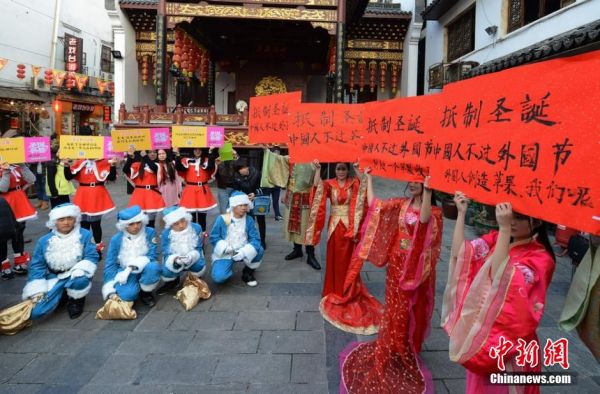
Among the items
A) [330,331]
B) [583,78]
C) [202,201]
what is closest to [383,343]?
[330,331]

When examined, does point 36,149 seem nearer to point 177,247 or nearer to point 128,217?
point 128,217

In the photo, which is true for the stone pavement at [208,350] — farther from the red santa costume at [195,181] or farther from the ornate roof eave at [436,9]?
the ornate roof eave at [436,9]

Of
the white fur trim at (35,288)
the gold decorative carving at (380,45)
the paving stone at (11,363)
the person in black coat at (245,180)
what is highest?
the gold decorative carving at (380,45)

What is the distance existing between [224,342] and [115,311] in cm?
126

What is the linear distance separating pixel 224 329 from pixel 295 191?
2539 mm

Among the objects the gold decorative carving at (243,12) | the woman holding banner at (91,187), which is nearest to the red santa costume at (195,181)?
the woman holding banner at (91,187)

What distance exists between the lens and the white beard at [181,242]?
4.35 m

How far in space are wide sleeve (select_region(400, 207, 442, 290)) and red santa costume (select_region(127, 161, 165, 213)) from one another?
4356 millimetres

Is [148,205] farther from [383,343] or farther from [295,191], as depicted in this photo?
[383,343]

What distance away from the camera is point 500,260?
71.3 inches

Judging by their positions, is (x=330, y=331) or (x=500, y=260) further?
(x=330, y=331)

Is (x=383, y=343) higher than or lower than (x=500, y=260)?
lower

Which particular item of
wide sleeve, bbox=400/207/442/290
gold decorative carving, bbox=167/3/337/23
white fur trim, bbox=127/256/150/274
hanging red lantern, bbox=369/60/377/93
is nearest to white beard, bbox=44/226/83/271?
white fur trim, bbox=127/256/150/274

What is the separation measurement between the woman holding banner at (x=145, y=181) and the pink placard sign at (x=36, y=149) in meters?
1.04
